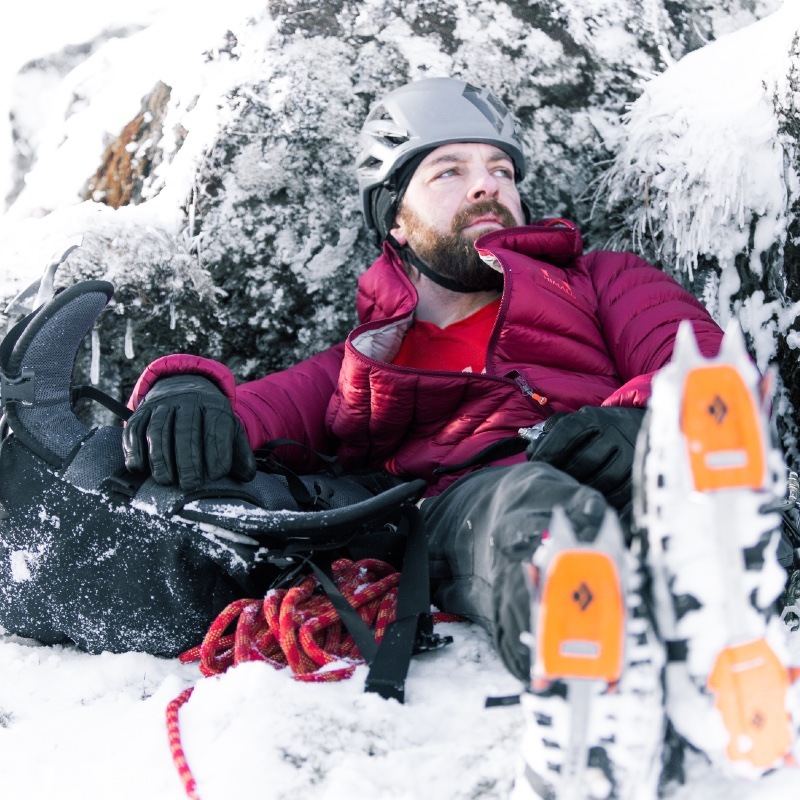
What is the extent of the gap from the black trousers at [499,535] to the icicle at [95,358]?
152cm

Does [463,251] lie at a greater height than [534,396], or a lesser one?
greater

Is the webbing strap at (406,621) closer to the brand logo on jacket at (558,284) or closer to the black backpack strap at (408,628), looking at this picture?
the black backpack strap at (408,628)

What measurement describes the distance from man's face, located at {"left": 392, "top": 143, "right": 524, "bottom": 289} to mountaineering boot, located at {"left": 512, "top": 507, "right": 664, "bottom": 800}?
6.06ft

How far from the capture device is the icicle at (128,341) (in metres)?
3.12

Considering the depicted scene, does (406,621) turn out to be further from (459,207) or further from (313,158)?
(313,158)

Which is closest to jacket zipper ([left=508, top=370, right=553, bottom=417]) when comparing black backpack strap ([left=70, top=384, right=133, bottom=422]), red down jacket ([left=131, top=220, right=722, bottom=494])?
red down jacket ([left=131, top=220, right=722, bottom=494])

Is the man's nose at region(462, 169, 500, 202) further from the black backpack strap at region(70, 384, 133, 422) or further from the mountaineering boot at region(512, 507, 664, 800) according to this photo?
the mountaineering boot at region(512, 507, 664, 800)

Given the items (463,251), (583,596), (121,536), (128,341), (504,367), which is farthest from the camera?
(128,341)

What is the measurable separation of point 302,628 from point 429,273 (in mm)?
1622

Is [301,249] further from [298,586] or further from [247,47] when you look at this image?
[298,586]

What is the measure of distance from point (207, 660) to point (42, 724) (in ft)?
1.17

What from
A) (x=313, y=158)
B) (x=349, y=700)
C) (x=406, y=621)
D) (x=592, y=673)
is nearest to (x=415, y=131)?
(x=313, y=158)

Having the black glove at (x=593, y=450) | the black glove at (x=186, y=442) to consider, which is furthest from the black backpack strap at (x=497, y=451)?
the black glove at (x=186, y=442)

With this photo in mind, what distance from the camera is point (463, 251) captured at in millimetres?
2830
